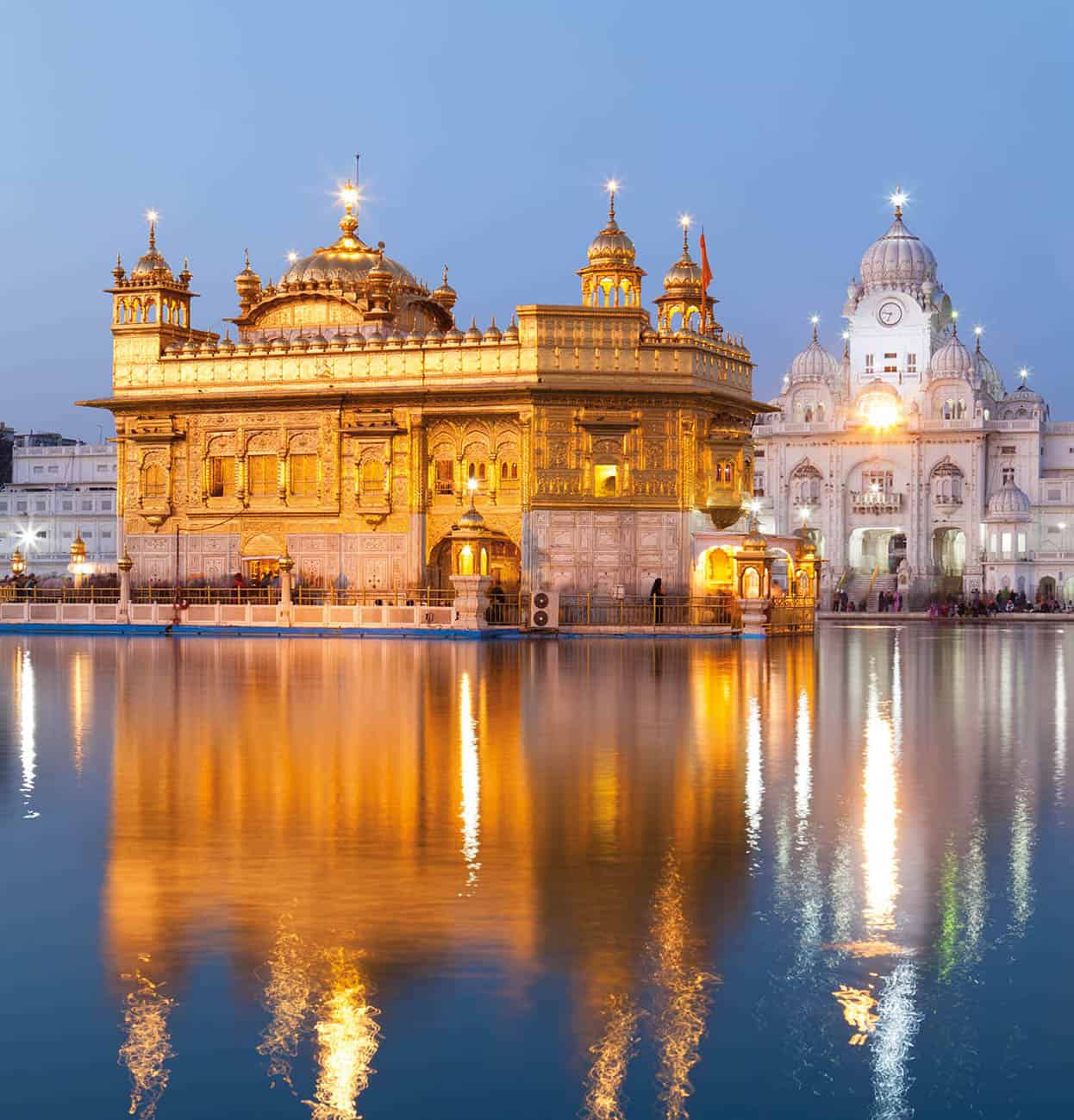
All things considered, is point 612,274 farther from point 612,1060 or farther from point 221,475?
point 612,1060

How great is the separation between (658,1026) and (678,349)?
35425 millimetres

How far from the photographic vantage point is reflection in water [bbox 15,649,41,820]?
10492 mm

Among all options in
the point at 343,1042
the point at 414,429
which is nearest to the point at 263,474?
the point at 414,429

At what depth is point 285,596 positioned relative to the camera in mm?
38031

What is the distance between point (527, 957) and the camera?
6211mm

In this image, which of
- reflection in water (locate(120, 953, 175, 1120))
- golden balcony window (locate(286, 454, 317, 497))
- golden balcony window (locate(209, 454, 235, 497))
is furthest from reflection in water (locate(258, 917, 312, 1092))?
golden balcony window (locate(209, 454, 235, 497))

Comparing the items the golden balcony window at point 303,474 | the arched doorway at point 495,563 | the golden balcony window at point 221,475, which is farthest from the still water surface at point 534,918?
the golden balcony window at point 221,475

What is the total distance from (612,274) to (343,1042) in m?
36.9

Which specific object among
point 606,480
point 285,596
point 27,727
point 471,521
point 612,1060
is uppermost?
point 606,480

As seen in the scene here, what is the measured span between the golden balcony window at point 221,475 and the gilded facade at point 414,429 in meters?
0.07

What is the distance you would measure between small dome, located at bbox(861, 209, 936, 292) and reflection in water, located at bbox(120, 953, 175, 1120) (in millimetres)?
76737

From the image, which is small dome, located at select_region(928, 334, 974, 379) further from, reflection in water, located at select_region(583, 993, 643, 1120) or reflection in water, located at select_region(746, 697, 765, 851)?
reflection in water, located at select_region(583, 993, 643, 1120)

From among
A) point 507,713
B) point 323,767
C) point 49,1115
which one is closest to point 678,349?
point 507,713

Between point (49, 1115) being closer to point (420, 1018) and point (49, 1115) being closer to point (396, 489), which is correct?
point (420, 1018)
